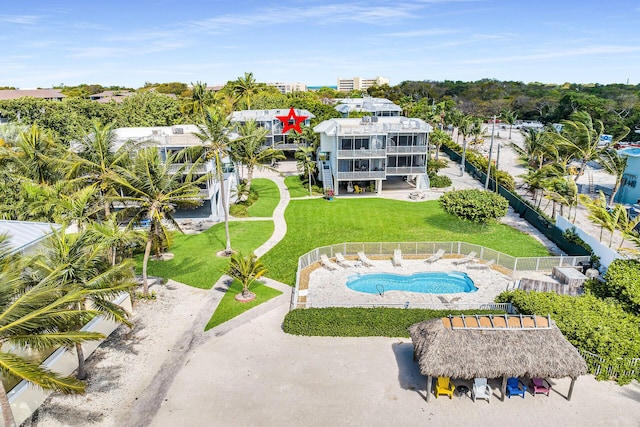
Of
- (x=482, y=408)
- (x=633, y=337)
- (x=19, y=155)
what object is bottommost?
(x=482, y=408)

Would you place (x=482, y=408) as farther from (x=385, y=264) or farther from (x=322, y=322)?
(x=385, y=264)

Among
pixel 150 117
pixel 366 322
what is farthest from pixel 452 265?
pixel 150 117

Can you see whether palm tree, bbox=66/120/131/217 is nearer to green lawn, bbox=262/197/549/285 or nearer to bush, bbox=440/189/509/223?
green lawn, bbox=262/197/549/285

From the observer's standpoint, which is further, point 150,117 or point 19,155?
point 150,117

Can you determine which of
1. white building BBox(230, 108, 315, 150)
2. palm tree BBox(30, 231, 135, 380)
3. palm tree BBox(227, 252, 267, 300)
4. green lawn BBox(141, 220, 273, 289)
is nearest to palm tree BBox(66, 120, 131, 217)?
green lawn BBox(141, 220, 273, 289)

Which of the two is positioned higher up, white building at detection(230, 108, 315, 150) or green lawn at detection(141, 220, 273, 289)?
white building at detection(230, 108, 315, 150)

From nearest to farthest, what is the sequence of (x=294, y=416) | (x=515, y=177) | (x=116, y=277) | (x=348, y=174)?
(x=294, y=416) < (x=116, y=277) < (x=348, y=174) < (x=515, y=177)

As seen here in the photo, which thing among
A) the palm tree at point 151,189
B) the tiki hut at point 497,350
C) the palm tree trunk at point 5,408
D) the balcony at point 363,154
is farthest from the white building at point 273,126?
the palm tree trunk at point 5,408
